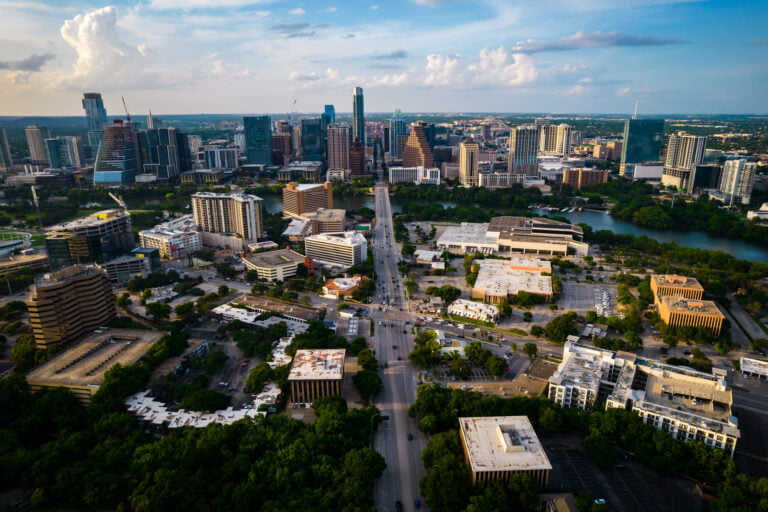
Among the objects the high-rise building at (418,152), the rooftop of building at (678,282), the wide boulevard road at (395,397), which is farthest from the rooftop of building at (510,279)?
the high-rise building at (418,152)

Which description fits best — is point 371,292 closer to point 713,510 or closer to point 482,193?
point 713,510

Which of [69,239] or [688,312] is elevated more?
[69,239]

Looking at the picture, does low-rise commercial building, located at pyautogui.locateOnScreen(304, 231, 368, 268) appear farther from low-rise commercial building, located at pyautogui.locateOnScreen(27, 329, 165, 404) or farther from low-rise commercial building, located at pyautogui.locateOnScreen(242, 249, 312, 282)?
low-rise commercial building, located at pyautogui.locateOnScreen(27, 329, 165, 404)

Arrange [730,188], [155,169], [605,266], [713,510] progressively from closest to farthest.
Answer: [713,510], [605,266], [730,188], [155,169]

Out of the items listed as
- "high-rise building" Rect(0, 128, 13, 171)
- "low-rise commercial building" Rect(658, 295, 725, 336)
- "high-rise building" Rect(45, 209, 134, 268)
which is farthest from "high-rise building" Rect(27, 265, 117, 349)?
"high-rise building" Rect(0, 128, 13, 171)

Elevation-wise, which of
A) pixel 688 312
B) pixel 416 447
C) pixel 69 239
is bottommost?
pixel 416 447

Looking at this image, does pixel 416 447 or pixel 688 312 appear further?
pixel 688 312

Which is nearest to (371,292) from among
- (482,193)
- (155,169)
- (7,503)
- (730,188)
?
(7,503)

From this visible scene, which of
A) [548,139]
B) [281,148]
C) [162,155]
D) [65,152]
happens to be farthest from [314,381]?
[548,139]
